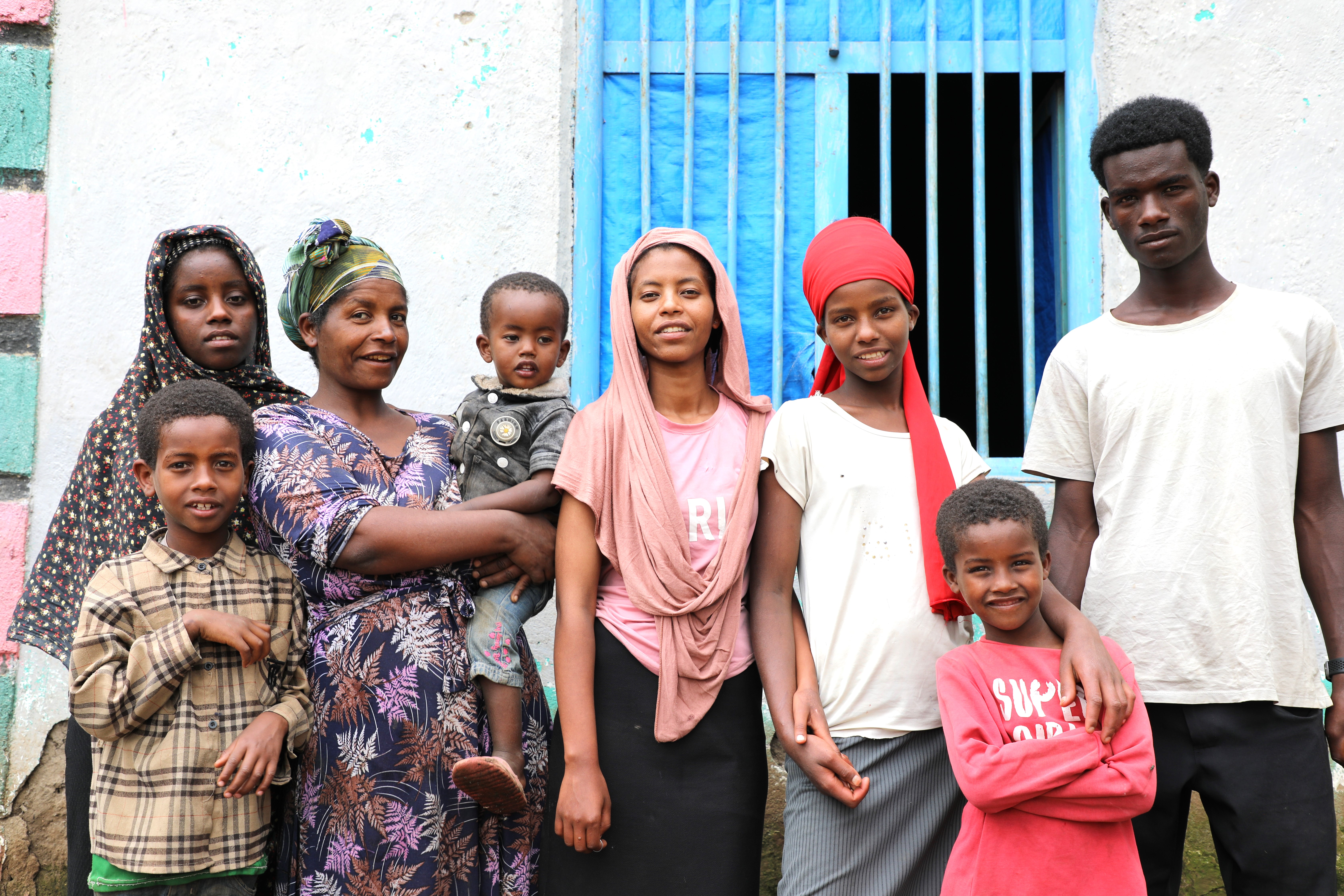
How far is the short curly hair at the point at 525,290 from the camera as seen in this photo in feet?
8.38

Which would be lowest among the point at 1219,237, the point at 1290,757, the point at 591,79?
the point at 1290,757

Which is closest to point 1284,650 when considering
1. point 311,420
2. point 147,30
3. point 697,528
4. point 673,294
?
point 697,528

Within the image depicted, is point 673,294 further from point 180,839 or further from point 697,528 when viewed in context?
point 180,839

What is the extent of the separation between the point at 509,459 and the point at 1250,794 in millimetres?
1670

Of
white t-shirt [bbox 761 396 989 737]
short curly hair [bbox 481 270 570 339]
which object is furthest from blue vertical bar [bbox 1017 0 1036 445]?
short curly hair [bbox 481 270 570 339]

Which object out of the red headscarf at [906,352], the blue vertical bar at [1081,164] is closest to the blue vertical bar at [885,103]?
the blue vertical bar at [1081,164]

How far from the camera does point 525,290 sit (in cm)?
254

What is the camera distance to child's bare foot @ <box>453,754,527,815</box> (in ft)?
6.42

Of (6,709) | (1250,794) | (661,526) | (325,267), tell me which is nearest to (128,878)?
(661,526)

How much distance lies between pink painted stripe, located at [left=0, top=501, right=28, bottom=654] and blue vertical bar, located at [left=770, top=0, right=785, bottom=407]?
250 cm

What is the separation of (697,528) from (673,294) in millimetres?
498

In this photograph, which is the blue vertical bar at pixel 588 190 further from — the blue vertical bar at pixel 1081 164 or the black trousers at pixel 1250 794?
the black trousers at pixel 1250 794

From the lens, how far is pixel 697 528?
212 centimetres

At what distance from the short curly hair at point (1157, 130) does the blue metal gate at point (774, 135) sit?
127cm
